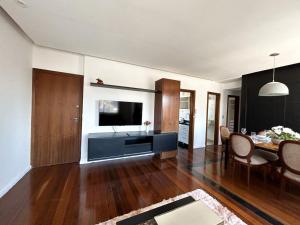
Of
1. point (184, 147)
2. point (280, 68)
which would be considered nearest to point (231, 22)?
point (280, 68)

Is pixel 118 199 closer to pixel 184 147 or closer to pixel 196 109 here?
pixel 184 147

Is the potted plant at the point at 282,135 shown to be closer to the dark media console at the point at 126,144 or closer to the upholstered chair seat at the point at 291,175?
the upholstered chair seat at the point at 291,175

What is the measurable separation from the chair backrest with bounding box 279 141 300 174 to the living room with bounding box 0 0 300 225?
5 centimetres

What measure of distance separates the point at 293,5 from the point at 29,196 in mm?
4016

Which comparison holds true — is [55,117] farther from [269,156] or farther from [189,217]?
[269,156]

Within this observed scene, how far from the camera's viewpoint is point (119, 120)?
11.1 ft

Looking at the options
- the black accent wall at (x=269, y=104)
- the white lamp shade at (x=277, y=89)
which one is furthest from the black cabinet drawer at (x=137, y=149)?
the black accent wall at (x=269, y=104)

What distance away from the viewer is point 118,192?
2.18 metres

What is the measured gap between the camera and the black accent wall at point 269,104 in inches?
136

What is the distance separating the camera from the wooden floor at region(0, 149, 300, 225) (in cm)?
171

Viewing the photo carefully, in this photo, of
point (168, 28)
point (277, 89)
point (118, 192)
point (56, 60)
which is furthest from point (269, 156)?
point (56, 60)

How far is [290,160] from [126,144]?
2.85 m

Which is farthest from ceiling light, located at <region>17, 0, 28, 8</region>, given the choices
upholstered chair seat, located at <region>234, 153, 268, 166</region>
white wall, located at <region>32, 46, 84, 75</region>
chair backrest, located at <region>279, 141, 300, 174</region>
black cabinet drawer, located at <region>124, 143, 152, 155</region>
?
upholstered chair seat, located at <region>234, 153, 268, 166</region>

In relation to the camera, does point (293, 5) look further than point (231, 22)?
No
